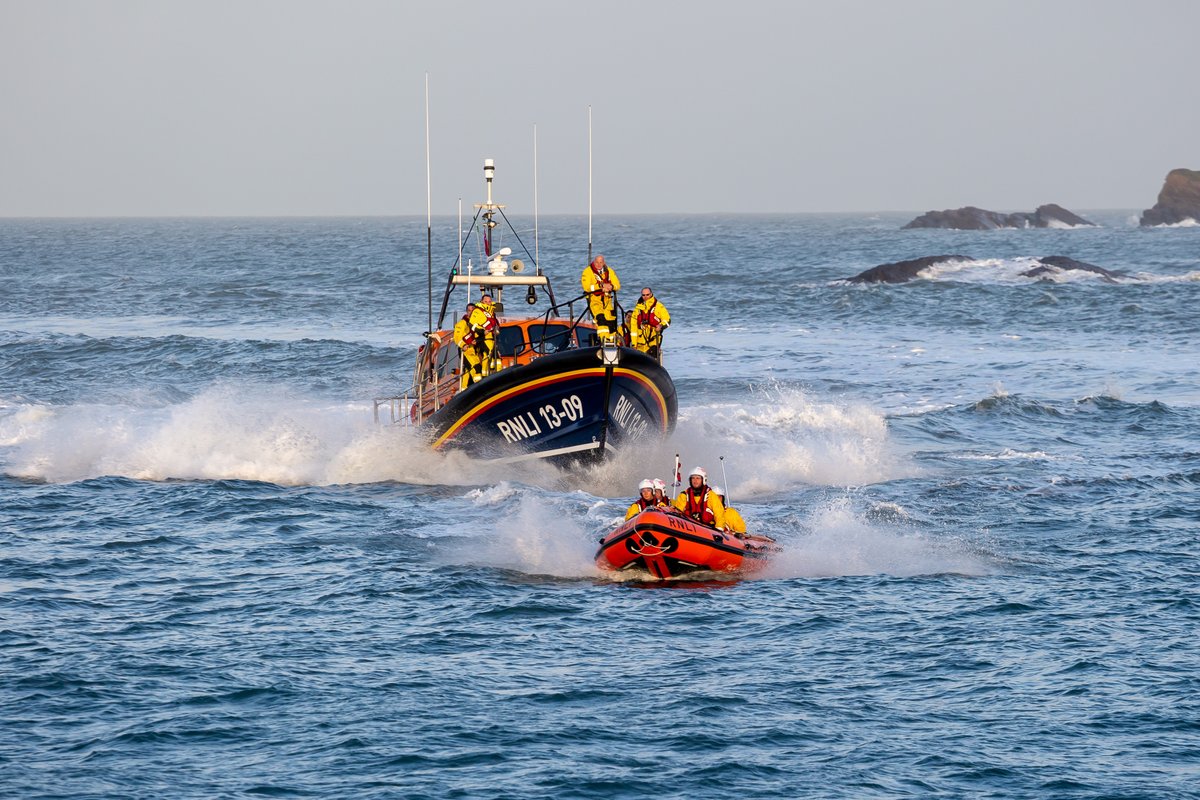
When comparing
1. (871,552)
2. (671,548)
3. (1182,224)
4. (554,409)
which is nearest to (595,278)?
(554,409)

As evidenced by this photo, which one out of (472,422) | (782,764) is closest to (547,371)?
(472,422)

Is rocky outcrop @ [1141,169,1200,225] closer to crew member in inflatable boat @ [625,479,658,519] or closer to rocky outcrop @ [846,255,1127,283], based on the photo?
rocky outcrop @ [846,255,1127,283]

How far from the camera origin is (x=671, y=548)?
16.5m

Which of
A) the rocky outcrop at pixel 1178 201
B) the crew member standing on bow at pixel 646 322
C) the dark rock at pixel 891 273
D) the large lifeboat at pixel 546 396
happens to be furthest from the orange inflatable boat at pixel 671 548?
the rocky outcrop at pixel 1178 201

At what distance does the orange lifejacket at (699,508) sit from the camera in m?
17.1

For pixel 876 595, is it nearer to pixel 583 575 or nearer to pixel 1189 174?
pixel 583 575

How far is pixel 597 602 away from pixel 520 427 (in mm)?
6618

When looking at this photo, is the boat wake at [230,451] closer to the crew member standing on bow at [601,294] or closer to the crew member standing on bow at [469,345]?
the crew member standing on bow at [469,345]

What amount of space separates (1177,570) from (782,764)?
Result: 790cm

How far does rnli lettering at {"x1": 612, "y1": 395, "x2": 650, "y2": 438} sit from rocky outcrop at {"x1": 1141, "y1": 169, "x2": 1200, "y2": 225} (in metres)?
150

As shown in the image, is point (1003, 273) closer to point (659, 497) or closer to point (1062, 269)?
point (1062, 269)

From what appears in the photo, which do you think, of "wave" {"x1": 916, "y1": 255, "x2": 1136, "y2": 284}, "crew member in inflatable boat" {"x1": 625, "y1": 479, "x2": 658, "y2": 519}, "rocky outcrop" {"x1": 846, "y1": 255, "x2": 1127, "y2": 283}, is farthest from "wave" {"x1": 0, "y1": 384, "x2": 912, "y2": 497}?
"wave" {"x1": 916, "y1": 255, "x2": 1136, "y2": 284}

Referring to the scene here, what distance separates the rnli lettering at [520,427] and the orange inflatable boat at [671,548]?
18.0 ft

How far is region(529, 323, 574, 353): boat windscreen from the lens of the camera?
23.3 m
